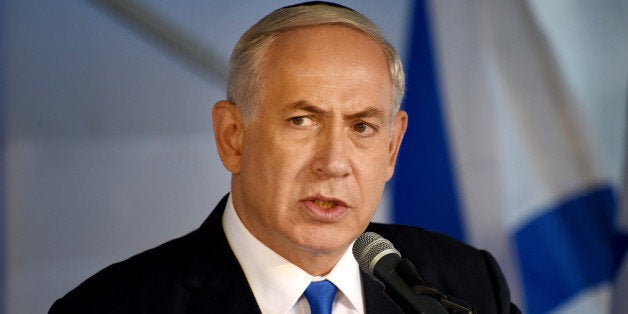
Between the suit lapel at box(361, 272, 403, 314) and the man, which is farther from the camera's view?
the suit lapel at box(361, 272, 403, 314)

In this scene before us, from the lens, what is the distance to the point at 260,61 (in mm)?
2385

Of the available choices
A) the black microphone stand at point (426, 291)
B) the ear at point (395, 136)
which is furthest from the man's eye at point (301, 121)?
the black microphone stand at point (426, 291)

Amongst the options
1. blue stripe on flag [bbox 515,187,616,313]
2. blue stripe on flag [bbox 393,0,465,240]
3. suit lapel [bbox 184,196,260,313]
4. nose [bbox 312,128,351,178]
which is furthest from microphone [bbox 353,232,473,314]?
blue stripe on flag [bbox 515,187,616,313]

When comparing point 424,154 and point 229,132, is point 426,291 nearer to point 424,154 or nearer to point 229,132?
point 229,132

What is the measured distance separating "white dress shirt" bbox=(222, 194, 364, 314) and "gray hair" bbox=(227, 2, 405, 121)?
1.02ft

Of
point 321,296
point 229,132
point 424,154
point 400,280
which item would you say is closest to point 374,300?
point 321,296

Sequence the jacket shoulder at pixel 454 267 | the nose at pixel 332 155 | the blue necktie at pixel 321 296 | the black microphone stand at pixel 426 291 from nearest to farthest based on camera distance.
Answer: the black microphone stand at pixel 426 291, the nose at pixel 332 155, the blue necktie at pixel 321 296, the jacket shoulder at pixel 454 267

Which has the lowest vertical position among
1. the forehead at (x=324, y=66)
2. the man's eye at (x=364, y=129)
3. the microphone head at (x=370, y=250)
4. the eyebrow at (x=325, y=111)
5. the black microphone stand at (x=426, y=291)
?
the black microphone stand at (x=426, y=291)

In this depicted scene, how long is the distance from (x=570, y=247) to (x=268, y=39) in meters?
1.90

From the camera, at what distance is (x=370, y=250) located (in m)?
1.90

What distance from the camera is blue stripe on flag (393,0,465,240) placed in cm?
372

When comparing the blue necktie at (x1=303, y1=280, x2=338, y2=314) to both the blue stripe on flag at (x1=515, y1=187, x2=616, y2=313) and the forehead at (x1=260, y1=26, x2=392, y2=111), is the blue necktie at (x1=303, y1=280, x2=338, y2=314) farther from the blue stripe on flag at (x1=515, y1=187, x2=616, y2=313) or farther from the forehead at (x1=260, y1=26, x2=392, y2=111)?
the blue stripe on flag at (x1=515, y1=187, x2=616, y2=313)

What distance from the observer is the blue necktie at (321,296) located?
235 cm

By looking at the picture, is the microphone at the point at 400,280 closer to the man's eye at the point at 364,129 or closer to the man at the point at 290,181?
the man at the point at 290,181
